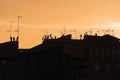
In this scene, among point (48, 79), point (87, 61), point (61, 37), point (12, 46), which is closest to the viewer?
point (48, 79)

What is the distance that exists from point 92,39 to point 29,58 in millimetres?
32654

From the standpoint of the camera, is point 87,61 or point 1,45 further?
point 87,61

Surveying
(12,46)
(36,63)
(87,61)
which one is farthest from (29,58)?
(87,61)

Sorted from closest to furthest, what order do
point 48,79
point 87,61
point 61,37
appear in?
point 48,79
point 87,61
point 61,37

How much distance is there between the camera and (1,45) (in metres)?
79.1

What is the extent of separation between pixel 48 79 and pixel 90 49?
31980 millimetres

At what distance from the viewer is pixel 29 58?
58.9 meters

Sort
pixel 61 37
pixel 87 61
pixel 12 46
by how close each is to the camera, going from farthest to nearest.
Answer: pixel 61 37, pixel 87 61, pixel 12 46

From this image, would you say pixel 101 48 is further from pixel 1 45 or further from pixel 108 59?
pixel 1 45

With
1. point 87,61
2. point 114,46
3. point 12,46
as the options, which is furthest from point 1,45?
point 114,46

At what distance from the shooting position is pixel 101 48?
90.1 m

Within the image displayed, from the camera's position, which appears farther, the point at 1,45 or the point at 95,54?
the point at 95,54

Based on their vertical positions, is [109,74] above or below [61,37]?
below

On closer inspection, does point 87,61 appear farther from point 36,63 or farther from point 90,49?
point 36,63
